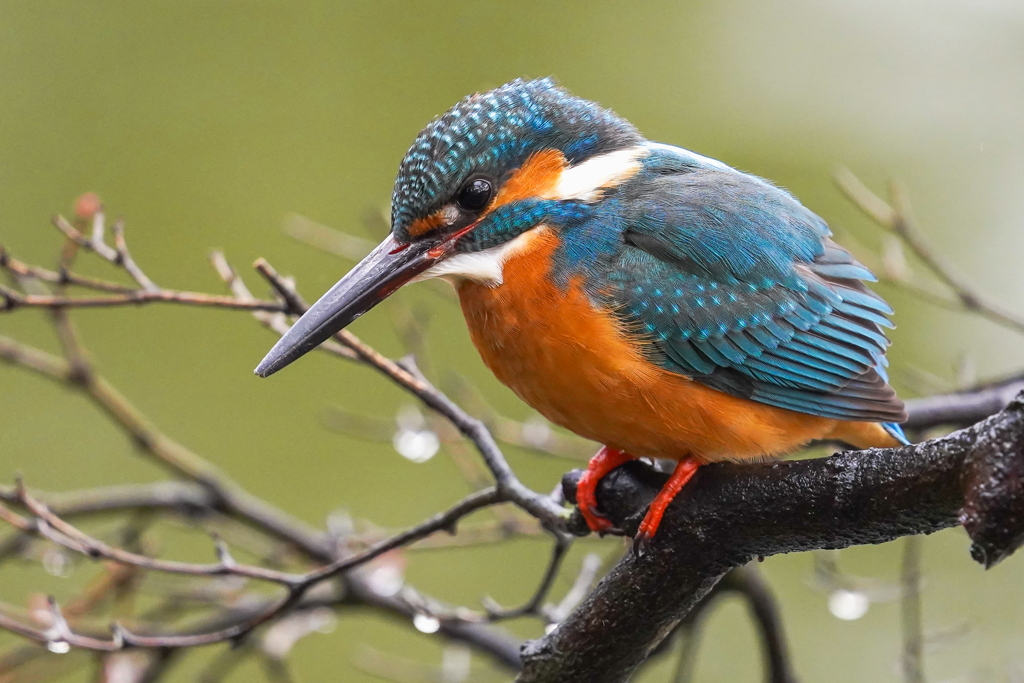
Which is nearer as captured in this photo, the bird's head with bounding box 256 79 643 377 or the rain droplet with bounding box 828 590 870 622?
the bird's head with bounding box 256 79 643 377

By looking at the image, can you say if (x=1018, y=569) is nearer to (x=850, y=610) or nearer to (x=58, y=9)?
(x=850, y=610)

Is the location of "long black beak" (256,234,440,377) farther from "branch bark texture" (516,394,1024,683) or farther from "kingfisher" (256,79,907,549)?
"branch bark texture" (516,394,1024,683)

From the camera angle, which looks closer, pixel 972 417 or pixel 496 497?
pixel 496 497

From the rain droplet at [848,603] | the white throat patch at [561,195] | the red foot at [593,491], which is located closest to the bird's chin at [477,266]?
the white throat patch at [561,195]

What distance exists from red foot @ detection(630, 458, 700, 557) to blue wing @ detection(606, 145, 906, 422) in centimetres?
16

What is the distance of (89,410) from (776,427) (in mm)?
2966

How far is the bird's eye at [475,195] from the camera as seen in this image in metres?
1.52

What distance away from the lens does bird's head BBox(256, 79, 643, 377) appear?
1.49m

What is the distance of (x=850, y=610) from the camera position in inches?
71.7

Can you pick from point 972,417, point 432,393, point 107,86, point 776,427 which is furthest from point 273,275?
point 107,86

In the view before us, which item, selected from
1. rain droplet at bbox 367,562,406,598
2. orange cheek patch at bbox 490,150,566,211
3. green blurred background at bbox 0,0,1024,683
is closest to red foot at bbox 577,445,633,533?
orange cheek patch at bbox 490,150,566,211

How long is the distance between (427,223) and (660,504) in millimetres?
516

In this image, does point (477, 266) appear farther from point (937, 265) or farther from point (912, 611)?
point (912, 611)

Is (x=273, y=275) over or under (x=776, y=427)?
over
